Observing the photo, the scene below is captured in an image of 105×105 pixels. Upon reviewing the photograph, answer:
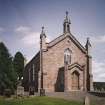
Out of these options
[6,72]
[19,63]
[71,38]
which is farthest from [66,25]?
[19,63]

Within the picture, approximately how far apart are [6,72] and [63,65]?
1027 cm

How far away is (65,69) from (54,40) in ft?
19.6

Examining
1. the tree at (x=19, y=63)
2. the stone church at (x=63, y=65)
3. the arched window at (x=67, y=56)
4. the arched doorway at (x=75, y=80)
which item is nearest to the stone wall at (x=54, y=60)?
the stone church at (x=63, y=65)

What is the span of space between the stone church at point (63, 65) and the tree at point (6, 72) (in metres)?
4.41

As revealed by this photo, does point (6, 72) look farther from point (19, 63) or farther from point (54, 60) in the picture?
point (19, 63)

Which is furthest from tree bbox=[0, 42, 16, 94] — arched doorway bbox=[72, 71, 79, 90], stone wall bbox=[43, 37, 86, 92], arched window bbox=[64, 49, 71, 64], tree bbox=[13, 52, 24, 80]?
tree bbox=[13, 52, 24, 80]

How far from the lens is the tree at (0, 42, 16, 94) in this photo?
49.1 metres

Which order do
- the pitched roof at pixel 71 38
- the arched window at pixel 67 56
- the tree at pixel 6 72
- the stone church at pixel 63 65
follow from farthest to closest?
the arched window at pixel 67 56 < the pitched roof at pixel 71 38 < the stone church at pixel 63 65 < the tree at pixel 6 72

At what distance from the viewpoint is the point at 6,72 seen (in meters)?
52.1

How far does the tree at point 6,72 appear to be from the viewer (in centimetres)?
4909

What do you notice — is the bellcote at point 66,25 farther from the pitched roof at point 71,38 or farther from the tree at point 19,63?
the tree at point 19,63

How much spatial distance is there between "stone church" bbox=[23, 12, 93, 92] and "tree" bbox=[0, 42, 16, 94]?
4410mm

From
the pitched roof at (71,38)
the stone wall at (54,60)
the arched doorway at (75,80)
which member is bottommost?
the arched doorway at (75,80)

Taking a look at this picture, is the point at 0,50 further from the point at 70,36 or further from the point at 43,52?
the point at 70,36
